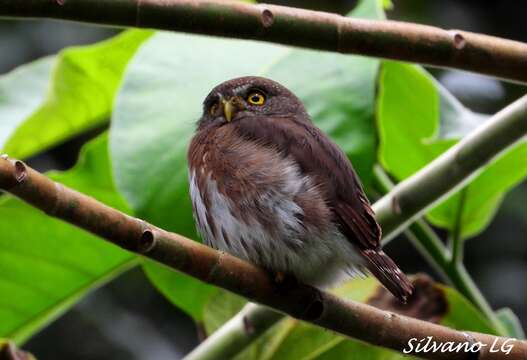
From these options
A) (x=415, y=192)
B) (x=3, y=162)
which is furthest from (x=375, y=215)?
(x=3, y=162)

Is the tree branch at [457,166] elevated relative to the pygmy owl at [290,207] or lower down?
elevated

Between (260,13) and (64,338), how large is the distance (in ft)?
18.2

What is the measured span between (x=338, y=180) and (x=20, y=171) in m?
1.06

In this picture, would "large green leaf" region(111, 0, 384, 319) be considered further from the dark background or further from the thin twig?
the dark background

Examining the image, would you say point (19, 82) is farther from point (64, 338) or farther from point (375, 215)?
point (64, 338)

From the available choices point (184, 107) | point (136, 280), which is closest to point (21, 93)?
point (184, 107)

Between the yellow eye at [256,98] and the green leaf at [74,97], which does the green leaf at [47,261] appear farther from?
the yellow eye at [256,98]

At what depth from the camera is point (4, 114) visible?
310 cm

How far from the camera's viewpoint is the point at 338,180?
2492mm

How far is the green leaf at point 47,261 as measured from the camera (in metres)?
2.78

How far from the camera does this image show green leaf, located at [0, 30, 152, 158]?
9.70 feet

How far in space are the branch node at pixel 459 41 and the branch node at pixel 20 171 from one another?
84cm

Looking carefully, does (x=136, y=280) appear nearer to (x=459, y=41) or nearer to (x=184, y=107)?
(x=184, y=107)

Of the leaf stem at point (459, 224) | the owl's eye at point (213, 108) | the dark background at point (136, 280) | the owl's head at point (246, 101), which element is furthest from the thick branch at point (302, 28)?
the dark background at point (136, 280)
